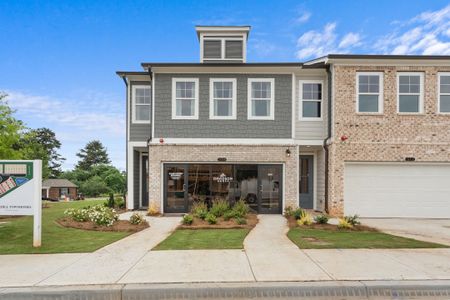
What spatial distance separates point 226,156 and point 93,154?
70334mm

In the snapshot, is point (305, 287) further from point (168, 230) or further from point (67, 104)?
point (67, 104)

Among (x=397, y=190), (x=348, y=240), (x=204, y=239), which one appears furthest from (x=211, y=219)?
(x=397, y=190)

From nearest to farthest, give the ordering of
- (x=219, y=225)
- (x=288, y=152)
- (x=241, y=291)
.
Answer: (x=241, y=291) → (x=219, y=225) → (x=288, y=152)

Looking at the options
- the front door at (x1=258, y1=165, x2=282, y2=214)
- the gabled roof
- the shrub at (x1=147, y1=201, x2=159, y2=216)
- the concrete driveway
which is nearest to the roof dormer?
the front door at (x1=258, y1=165, x2=282, y2=214)

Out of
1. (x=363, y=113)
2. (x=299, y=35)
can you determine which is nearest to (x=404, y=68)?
(x=363, y=113)

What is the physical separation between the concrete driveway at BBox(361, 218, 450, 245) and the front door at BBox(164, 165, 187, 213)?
7.49 m

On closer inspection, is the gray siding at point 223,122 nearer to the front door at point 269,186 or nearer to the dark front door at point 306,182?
the front door at point 269,186

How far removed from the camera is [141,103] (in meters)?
13.9

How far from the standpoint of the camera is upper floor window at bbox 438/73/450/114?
40.1 ft

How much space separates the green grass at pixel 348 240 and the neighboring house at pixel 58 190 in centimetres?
4577

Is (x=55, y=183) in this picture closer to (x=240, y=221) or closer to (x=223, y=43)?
(x=223, y=43)

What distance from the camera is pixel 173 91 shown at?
1288 centimetres

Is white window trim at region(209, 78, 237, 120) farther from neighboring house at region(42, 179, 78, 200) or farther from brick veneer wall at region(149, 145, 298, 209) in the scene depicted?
neighboring house at region(42, 179, 78, 200)

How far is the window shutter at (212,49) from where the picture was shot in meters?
14.3
